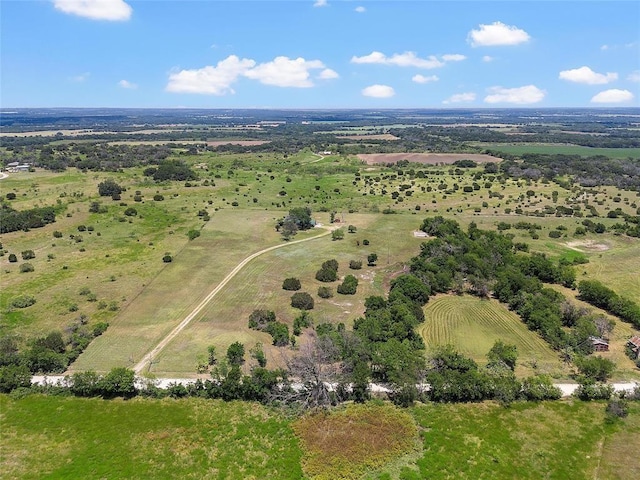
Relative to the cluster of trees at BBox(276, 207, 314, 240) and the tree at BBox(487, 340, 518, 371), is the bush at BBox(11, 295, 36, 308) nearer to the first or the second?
the cluster of trees at BBox(276, 207, 314, 240)

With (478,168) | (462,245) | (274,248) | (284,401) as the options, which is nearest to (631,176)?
(478,168)

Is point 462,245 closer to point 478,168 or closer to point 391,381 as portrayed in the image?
point 391,381

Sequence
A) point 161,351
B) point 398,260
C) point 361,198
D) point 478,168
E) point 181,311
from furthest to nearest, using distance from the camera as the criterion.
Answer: point 478,168, point 361,198, point 398,260, point 181,311, point 161,351

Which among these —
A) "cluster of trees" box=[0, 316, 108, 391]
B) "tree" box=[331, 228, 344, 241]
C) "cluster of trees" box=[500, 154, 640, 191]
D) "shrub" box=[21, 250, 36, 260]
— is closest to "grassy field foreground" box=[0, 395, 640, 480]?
"cluster of trees" box=[0, 316, 108, 391]

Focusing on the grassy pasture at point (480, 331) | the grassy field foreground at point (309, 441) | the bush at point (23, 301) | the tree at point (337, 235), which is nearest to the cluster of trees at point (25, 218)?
the bush at point (23, 301)

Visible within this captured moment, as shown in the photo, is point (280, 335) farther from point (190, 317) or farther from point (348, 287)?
point (348, 287)

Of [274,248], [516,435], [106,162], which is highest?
[106,162]

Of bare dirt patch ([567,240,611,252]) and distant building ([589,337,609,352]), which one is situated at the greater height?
bare dirt patch ([567,240,611,252])
